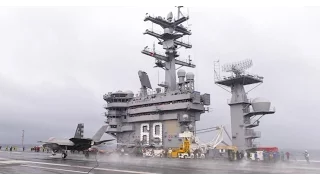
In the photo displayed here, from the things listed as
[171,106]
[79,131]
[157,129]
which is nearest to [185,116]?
[171,106]

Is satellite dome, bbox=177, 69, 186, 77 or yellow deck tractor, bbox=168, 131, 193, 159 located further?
satellite dome, bbox=177, 69, 186, 77

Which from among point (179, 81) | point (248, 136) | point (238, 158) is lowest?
point (238, 158)

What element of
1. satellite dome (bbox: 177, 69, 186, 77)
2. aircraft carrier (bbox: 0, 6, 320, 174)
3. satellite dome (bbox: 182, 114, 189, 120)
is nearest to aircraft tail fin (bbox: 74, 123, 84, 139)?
aircraft carrier (bbox: 0, 6, 320, 174)

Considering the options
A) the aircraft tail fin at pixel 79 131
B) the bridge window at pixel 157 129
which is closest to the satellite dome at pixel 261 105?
the bridge window at pixel 157 129

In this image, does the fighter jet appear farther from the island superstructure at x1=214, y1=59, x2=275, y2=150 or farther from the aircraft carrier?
the island superstructure at x1=214, y1=59, x2=275, y2=150

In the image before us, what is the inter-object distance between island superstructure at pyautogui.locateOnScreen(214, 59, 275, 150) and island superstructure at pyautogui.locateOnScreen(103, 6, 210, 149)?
6.40 metres

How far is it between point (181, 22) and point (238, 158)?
28115 millimetres

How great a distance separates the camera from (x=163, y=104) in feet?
154

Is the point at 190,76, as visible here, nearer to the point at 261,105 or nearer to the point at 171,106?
the point at 171,106

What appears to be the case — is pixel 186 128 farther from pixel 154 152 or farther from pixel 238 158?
pixel 238 158

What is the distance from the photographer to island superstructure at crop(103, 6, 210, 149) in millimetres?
44656

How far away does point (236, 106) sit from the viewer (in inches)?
1597
